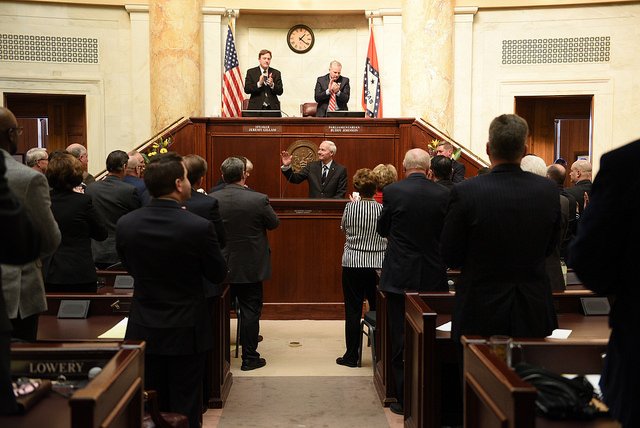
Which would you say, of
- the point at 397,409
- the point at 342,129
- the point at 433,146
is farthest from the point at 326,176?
the point at 397,409

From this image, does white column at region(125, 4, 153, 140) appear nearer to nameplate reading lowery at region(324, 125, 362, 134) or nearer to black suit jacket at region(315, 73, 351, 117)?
black suit jacket at region(315, 73, 351, 117)

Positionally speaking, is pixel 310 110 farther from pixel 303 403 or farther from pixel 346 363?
pixel 303 403

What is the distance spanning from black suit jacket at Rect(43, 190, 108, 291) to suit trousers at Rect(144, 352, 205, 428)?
1346 mm

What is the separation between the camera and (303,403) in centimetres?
497

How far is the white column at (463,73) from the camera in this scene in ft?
39.6

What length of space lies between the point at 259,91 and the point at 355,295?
5.12 m

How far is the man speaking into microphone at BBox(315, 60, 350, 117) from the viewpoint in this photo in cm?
1010

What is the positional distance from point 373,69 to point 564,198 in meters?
6.55

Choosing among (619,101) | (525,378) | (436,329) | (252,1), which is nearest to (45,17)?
(252,1)

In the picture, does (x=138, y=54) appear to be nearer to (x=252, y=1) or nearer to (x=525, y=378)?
(x=252, y=1)

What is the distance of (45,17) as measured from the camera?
1180 cm

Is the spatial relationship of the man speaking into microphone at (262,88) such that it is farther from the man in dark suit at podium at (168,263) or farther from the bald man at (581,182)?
the man in dark suit at podium at (168,263)

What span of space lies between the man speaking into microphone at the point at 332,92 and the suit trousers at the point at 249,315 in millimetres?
4663

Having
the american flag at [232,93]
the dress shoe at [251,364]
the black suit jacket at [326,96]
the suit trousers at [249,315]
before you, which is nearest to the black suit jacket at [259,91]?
the american flag at [232,93]
